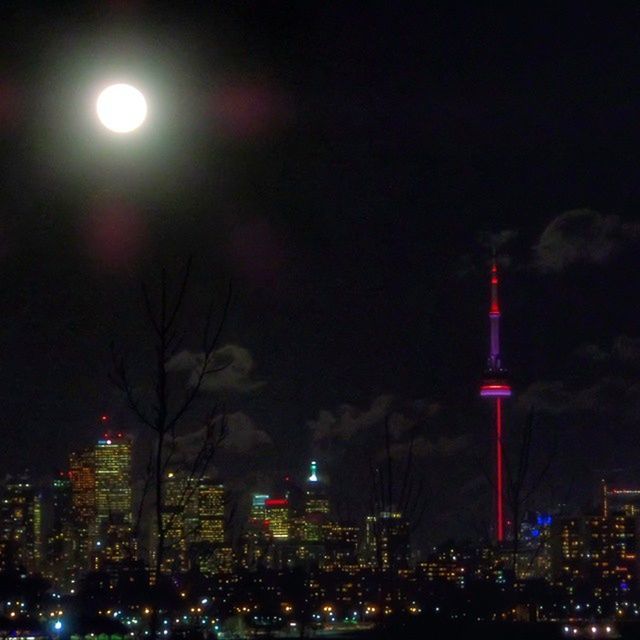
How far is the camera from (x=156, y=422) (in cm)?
998

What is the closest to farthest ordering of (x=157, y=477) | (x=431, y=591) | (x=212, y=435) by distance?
1. (x=157, y=477)
2. (x=212, y=435)
3. (x=431, y=591)

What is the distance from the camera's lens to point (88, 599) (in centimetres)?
5250

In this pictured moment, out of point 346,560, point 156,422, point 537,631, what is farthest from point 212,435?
point 346,560

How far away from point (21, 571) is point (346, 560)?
56.8 ft

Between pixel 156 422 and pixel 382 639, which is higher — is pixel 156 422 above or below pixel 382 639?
above

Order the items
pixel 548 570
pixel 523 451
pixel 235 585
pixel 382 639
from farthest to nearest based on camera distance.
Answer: pixel 235 585 < pixel 548 570 < pixel 523 451 < pixel 382 639

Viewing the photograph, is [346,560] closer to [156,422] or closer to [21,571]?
[21,571]

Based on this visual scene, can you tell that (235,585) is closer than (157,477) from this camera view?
No

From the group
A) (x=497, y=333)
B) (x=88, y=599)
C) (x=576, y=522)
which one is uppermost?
(x=497, y=333)

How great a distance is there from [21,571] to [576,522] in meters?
28.4

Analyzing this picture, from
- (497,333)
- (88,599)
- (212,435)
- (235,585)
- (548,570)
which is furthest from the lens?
(497,333)

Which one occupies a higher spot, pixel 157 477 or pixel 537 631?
pixel 157 477

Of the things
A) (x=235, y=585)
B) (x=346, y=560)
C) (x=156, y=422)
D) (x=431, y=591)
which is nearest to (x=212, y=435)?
(x=156, y=422)

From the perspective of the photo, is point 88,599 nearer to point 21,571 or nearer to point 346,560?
point 21,571
